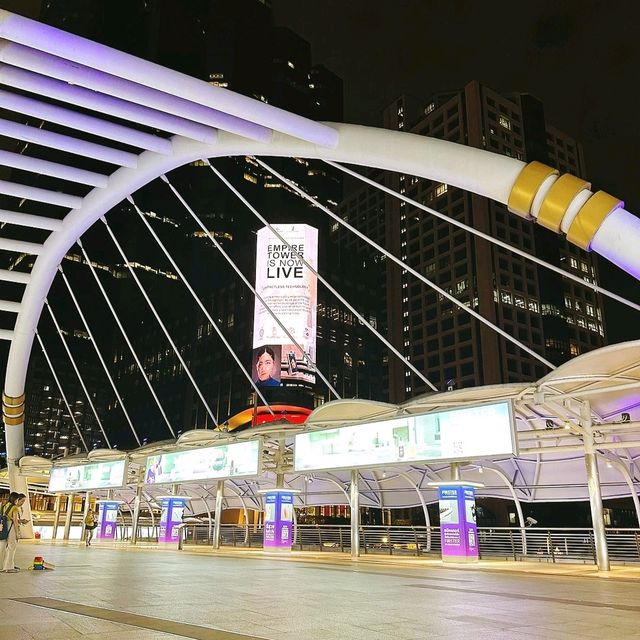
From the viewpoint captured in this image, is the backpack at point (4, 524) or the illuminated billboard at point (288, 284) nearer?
the backpack at point (4, 524)

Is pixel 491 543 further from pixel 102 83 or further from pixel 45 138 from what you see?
pixel 102 83

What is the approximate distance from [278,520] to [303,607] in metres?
19.3

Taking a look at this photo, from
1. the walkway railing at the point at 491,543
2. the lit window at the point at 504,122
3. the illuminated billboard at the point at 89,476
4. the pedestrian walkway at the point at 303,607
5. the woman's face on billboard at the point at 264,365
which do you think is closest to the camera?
the pedestrian walkway at the point at 303,607

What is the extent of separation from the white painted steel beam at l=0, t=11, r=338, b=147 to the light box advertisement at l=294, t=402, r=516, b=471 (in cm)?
924

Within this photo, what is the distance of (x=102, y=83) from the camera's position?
10906 millimetres

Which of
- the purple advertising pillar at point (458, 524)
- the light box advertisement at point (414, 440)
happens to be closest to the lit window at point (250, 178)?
the light box advertisement at point (414, 440)

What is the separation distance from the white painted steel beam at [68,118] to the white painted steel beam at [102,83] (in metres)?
1.44

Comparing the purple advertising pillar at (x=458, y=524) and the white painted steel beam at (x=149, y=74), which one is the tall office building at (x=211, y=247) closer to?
the purple advertising pillar at (x=458, y=524)

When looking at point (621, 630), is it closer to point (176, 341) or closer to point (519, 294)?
point (519, 294)

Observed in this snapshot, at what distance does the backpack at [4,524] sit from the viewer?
1329 cm

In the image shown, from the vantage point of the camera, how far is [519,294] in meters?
87.9

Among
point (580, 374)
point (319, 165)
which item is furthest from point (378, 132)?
point (319, 165)

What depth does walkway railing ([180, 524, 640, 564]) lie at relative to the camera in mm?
22203

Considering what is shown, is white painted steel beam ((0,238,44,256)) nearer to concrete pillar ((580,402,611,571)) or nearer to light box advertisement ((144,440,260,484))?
light box advertisement ((144,440,260,484))
